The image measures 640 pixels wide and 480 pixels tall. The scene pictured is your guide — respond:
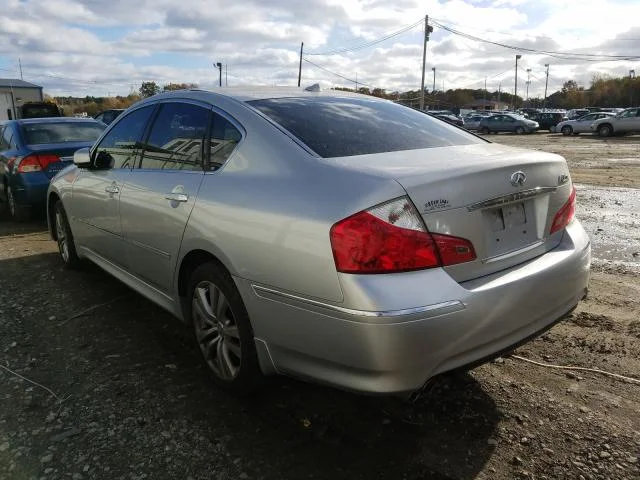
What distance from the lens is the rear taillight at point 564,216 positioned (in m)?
2.89

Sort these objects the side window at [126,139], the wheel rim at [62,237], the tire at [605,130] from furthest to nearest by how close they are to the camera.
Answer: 1. the tire at [605,130]
2. the wheel rim at [62,237]
3. the side window at [126,139]

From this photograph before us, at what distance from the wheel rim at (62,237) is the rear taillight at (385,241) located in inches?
159

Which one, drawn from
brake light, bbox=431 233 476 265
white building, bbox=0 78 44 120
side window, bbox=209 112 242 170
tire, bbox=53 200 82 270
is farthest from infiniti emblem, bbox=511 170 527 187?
white building, bbox=0 78 44 120

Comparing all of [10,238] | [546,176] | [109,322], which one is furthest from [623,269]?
[10,238]

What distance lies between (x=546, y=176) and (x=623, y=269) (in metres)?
3.02

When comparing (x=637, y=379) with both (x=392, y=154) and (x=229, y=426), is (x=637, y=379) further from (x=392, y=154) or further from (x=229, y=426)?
(x=229, y=426)

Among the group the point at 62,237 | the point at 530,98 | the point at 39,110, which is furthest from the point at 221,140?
the point at 530,98

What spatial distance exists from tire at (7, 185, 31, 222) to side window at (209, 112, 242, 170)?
5.70m

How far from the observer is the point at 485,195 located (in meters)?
2.45

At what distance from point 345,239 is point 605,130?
34209 millimetres

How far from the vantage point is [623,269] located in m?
5.21

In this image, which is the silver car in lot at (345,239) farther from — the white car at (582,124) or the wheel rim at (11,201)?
the white car at (582,124)

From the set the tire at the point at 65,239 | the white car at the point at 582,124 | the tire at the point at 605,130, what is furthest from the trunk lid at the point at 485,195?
the white car at the point at 582,124

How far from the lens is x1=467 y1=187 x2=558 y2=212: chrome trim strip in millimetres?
2421
